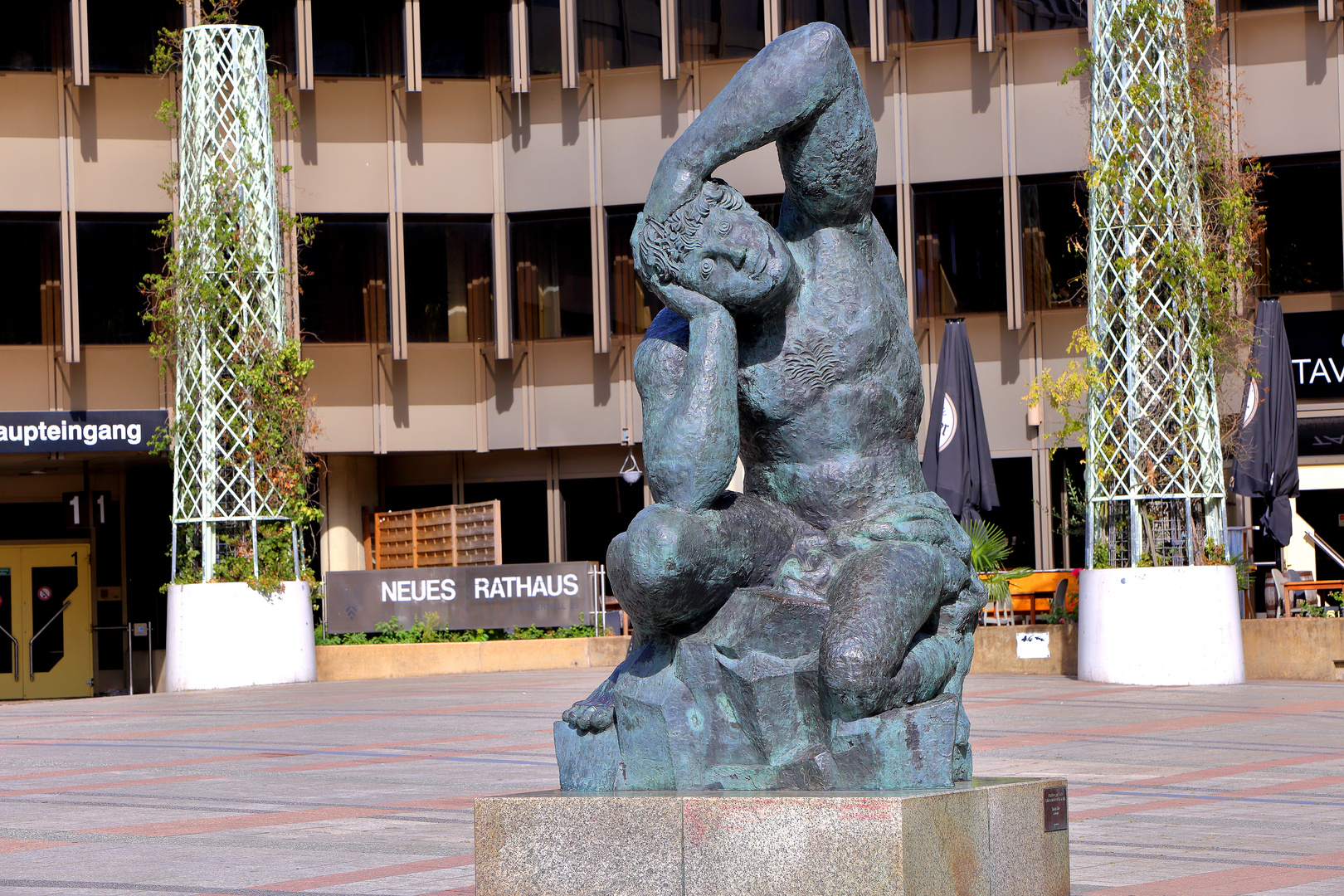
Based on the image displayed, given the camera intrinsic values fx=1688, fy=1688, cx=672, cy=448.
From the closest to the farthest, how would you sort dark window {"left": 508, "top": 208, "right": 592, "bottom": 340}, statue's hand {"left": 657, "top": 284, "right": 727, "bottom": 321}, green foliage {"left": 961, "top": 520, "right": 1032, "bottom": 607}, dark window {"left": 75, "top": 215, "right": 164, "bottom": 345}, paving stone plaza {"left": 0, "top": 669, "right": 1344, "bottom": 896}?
statue's hand {"left": 657, "top": 284, "right": 727, "bottom": 321} → paving stone plaza {"left": 0, "top": 669, "right": 1344, "bottom": 896} → green foliage {"left": 961, "top": 520, "right": 1032, "bottom": 607} → dark window {"left": 75, "top": 215, "right": 164, "bottom": 345} → dark window {"left": 508, "top": 208, "right": 592, "bottom": 340}

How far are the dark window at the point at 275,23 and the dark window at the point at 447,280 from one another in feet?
10.1

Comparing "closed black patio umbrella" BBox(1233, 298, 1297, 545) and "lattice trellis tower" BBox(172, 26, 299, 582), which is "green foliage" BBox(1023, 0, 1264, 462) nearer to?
"closed black patio umbrella" BBox(1233, 298, 1297, 545)

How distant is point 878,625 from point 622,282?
21.7 m

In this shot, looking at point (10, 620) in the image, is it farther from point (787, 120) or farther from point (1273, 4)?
point (787, 120)

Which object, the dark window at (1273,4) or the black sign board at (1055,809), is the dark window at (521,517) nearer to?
the dark window at (1273,4)

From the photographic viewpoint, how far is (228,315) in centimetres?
1867

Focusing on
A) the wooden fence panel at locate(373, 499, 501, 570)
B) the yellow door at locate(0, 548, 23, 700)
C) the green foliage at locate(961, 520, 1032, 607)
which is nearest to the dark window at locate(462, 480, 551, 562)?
the wooden fence panel at locate(373, 499, 501, 570)

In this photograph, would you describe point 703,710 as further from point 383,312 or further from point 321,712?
point 383,312

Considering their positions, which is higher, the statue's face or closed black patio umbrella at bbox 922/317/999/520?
the statue's face

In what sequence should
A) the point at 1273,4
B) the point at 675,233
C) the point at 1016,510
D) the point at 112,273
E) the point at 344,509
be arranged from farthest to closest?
the point at 344,509 < the point at 1016,510 < the point at 112,273 < the point at 1273,4 < the point at 675,233

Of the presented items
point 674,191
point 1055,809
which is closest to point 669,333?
point 674,191

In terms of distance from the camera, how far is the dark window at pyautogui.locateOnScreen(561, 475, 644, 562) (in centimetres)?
2620

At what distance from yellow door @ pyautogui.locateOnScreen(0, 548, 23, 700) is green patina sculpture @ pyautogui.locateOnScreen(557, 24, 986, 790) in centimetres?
2300

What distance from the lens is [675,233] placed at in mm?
4492
